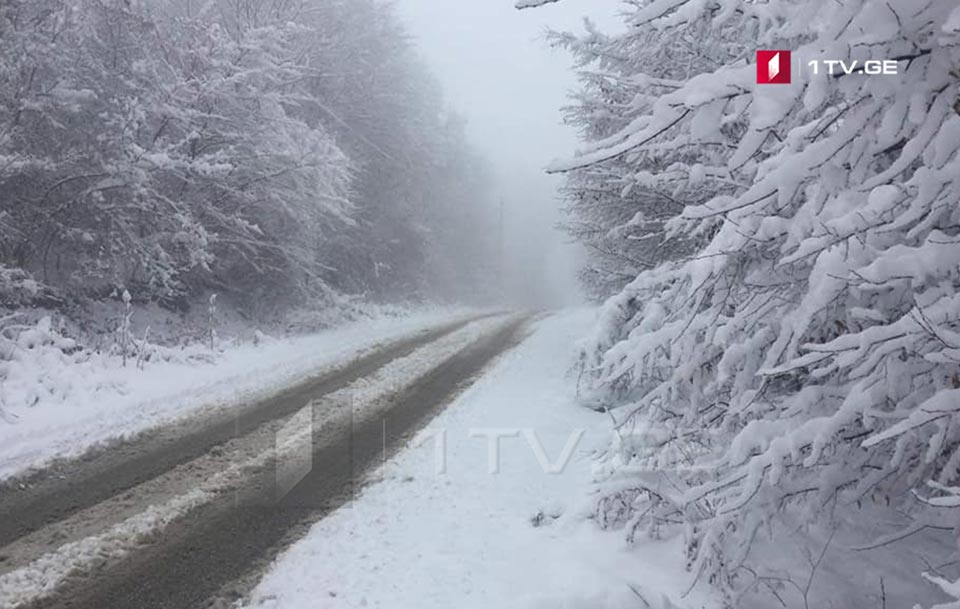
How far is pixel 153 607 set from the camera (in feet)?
14.1

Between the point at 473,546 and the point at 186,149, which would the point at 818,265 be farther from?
the point at 186,149

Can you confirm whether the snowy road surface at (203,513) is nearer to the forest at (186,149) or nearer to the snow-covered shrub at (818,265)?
the snow-covered shrub at (818,265)

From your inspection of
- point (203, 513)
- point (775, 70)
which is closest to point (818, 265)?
point (775, 70)

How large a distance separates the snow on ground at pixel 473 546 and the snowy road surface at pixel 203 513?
343mm

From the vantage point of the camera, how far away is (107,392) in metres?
9.73

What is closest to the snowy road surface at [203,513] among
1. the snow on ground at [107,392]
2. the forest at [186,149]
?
the snow on ground at [107,392]

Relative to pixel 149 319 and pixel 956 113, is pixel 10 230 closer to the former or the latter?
pixel 149 319

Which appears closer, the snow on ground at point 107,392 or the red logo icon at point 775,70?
the red logo icon at point 775,70

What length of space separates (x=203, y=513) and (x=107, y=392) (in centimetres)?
493

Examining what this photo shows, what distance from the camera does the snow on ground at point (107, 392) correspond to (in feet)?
24.8

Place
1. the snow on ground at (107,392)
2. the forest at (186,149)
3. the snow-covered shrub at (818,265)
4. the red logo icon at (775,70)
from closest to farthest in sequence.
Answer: the snow-covered shrub at (818,265) < the red logo icon at (775,70) < the snow on ground at (107,392) < the forest at (186,149)

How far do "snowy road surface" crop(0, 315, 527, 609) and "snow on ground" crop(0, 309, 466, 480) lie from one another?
0.64 m

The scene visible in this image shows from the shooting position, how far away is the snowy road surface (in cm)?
454

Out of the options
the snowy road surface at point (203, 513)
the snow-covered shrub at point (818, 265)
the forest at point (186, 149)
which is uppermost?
the forest at point (186, 149)
